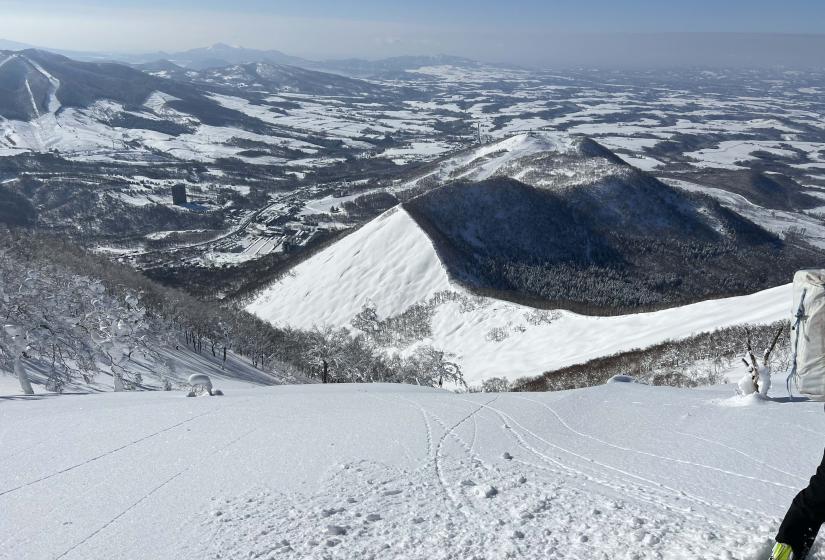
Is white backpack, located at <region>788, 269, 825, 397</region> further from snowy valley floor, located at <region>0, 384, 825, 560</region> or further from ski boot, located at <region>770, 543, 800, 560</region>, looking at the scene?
snowy valley floor, located at <region>0, 384, 825, 560</region>

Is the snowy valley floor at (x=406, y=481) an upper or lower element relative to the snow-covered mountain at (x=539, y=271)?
Result: upper

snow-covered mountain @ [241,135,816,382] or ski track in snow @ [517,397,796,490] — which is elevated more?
ski track in snow @ [517,397,796,490]

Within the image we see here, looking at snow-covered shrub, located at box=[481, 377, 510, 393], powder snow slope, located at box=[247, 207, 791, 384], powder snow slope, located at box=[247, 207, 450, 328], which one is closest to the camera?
snow-covered shrub, located at box=[481, 377, 510, 393]

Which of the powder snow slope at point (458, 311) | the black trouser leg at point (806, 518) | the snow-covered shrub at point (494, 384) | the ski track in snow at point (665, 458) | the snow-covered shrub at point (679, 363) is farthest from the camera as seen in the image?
the powder snow slope at point (458, 311)

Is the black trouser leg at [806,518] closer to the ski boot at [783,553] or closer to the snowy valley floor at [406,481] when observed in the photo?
the ski boot at [783,553]

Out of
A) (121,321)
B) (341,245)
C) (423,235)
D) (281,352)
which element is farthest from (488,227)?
(121,321)

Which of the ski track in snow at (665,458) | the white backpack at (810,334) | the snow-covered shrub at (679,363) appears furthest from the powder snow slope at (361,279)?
the white backpack at (810,334)

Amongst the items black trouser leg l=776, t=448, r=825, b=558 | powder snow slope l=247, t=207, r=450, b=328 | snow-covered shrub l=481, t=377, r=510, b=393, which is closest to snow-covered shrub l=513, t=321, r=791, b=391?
snow-covered shrub l=481, t=377, r=510, b=393

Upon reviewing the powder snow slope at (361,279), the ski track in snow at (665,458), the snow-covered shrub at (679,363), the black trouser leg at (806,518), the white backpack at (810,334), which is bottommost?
the powder snow slope at (361,279)
